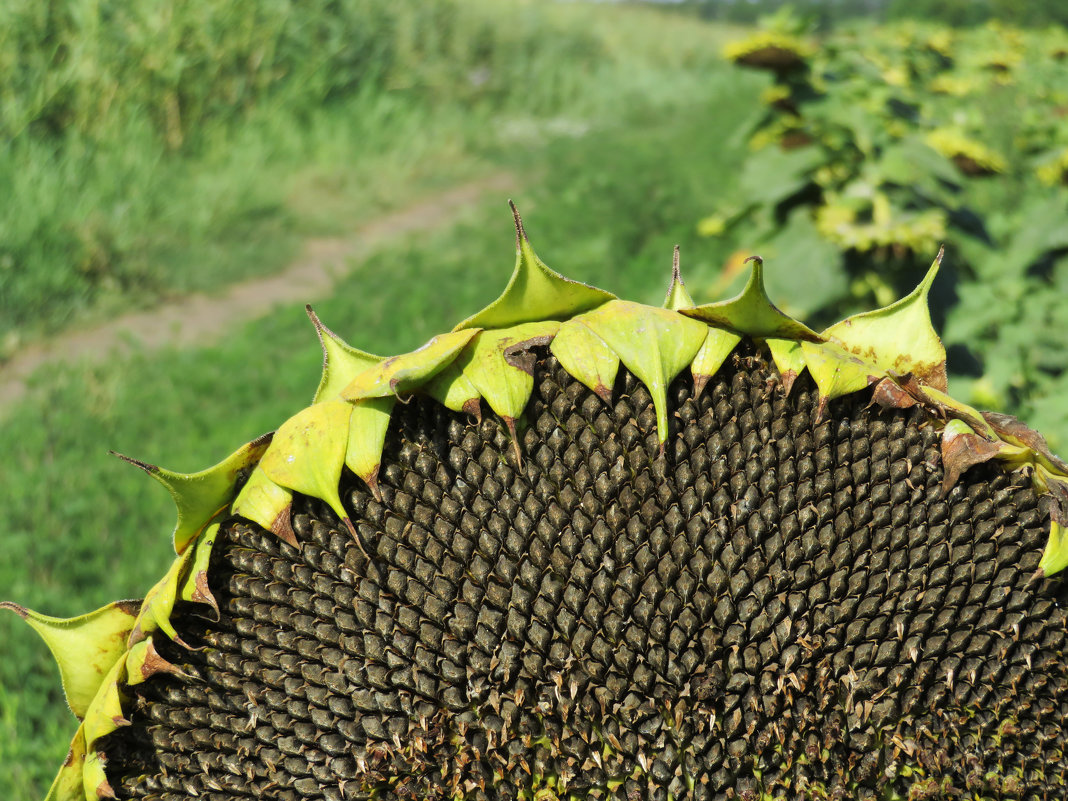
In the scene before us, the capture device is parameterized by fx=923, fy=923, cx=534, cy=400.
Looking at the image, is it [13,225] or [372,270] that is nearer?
[13,225]

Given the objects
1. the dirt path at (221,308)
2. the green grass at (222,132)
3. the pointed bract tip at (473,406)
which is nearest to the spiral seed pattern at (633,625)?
the pointed bract tip at (473,406)

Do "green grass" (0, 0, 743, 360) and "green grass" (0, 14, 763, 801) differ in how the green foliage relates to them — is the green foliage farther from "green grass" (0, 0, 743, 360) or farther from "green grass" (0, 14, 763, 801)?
"green grass" (0, 0, 743, 360)

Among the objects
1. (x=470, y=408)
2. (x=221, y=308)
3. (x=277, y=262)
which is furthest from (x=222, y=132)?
(x=470, y=408)

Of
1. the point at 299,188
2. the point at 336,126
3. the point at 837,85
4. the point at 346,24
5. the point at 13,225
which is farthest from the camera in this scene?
the point at 346,24

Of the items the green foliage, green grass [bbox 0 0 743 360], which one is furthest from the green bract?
green grass [bbox 0 0 743 360]

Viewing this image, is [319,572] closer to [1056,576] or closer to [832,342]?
[832,342]

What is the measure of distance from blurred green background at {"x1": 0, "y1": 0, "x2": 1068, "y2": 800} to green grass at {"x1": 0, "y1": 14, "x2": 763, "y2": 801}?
2 cm

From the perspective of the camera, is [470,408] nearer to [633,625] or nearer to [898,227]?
[633,625]

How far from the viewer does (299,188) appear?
8.98 meters

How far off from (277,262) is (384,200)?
191cm

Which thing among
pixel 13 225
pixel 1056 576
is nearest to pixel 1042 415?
pixel 1056 576

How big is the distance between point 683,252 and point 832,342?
20.0 feet

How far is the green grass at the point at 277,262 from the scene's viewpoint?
3.99 metres

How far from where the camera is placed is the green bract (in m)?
1.52
